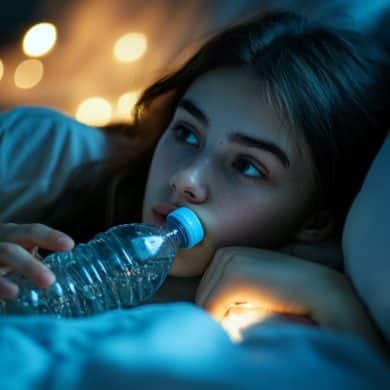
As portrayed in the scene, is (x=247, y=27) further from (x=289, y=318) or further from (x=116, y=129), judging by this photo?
(x=289, y=318)

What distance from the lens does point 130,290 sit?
0.94m

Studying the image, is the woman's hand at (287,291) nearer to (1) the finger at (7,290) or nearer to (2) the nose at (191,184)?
(2) the nose at (191,184)

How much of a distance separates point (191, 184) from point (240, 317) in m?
0.25

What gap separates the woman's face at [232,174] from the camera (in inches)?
34.9

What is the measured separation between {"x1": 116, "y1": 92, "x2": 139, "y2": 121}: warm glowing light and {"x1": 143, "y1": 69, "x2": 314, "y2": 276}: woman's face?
A: 443 millimetres

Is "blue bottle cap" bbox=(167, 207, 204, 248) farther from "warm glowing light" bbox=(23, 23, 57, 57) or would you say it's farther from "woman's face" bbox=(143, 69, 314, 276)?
"warm glowing light" bbox=(23, 23, 57, 57)

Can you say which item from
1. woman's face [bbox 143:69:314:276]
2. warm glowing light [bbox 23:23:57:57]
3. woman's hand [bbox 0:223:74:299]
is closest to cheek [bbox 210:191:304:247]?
woman's face [bbox 143:69:314:276]

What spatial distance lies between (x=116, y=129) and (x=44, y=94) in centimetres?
22

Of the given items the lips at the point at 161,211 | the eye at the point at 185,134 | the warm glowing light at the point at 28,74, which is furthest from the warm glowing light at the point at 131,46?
the lips at the point at 161,211

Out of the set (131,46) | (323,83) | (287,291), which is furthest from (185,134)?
(131,46)

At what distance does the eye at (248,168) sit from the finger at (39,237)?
0.92 ft

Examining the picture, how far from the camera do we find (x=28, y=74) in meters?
1.37

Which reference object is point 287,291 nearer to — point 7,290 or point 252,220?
point 252,220

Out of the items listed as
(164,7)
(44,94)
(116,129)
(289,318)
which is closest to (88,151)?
(116,129)
